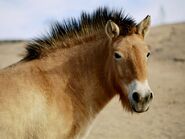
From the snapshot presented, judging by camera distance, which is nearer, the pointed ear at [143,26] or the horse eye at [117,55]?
the horse eye at [117,55]

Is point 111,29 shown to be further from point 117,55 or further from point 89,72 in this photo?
point 89,72

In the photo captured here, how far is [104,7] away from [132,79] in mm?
1681

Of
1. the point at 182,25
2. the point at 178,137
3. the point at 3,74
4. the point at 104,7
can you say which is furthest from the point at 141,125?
A: the point at 182,25

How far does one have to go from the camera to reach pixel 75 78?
5.72 metres

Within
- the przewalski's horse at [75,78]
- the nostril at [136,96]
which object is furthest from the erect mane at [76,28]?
the nostril at [136,96]

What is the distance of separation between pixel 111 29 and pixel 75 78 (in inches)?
37.8

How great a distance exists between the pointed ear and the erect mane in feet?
0.37

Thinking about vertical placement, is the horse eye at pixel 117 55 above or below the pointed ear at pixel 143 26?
below

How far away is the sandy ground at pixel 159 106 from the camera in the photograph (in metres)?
11.6

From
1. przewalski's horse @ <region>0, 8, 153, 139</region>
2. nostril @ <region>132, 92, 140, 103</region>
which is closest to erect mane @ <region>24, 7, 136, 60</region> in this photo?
przewalski's horse @ <region>0, 8, 153, 139</region>

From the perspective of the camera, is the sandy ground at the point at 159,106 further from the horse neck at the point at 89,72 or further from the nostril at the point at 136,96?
the nostril at the point at 136,96

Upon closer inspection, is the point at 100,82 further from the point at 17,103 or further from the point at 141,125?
the point at 141,125

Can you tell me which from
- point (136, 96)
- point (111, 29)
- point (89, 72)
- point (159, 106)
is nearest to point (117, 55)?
point (111, 29)

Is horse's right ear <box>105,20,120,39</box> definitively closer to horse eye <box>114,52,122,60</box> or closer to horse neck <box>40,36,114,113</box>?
horse neck <box>40,36,114,113</box>
